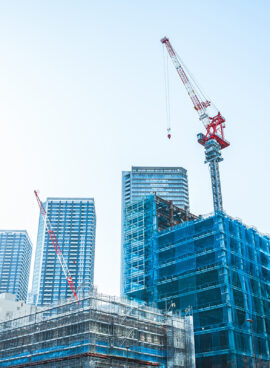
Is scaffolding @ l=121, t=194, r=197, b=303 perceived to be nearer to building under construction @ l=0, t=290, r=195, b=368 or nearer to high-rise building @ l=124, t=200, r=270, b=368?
high-rise building @ l=124, t=200, r=270, b=368

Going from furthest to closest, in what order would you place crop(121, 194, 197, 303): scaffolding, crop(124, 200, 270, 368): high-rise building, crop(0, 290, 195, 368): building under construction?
1. crop(121, 194, 197, 303): scaffolding
2. crop(124, 200, 270, 368): high-rise building
3. crop(0, 290, 195, 368): building under construction

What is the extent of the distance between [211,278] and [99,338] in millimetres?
32740

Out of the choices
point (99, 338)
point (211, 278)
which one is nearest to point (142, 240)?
point (211, 278)

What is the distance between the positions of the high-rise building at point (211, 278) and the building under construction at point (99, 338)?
26.1ft

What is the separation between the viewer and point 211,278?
86.1 metres

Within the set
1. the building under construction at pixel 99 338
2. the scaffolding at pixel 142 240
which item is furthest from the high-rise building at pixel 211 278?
the building under construction at pixel 99 338

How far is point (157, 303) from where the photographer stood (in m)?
93.6

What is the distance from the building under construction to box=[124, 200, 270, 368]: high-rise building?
7947 mm

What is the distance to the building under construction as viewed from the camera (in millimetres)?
60719

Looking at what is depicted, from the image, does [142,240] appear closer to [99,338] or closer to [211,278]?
[211,278]

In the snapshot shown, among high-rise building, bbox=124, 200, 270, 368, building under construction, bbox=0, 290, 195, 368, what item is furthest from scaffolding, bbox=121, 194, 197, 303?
building under construction, bbox=0, 290, 195, 368

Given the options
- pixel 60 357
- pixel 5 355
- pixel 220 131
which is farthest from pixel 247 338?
pixel 220 131

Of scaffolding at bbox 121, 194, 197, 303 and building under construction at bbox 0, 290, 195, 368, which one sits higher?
scaffolding at bbox 121, 194, 197, 303

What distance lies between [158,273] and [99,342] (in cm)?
3757
